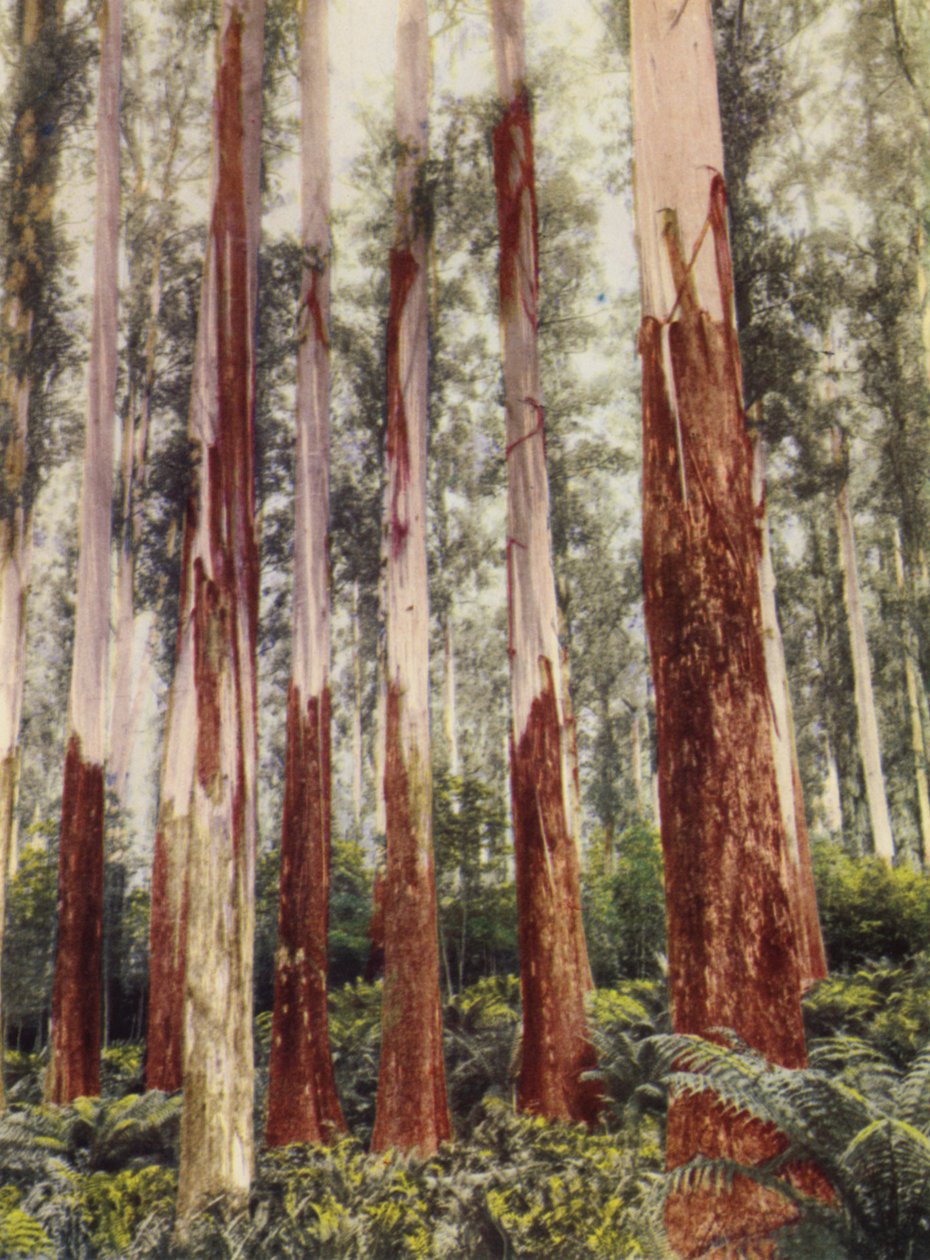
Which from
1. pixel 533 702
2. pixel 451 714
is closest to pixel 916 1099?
pixel 533 702

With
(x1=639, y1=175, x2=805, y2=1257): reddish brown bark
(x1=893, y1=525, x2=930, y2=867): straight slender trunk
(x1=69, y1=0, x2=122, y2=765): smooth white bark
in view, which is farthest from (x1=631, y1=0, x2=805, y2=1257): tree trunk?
(x1=69, y1=0, x2=122, y2=765): smooth white bark

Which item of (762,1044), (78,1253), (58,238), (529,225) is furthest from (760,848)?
(58,238)

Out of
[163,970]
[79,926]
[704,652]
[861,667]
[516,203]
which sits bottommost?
[163,970]

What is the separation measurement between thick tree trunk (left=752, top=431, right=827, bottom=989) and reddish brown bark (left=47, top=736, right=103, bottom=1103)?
2.91m

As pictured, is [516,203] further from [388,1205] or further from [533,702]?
[388,1205]

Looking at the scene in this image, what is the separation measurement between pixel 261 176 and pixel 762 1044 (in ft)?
13.6

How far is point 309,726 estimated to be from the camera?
15.8ft

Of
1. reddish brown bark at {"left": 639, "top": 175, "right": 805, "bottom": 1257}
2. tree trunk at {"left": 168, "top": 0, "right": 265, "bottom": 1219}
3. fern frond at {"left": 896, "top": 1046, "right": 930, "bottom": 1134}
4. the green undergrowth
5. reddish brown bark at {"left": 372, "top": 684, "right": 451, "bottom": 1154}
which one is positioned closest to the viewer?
fern frond at {"left": 896, "top": 1046, "right": 930, "bottom": 1134}

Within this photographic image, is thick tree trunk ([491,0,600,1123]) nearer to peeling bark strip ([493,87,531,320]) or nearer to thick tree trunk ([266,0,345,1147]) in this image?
peeling bark strip ([493,87,531,320])

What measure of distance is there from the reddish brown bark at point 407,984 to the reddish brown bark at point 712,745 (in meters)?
1.42

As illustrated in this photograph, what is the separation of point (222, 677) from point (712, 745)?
6.63ft

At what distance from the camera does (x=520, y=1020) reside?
13.6 feet

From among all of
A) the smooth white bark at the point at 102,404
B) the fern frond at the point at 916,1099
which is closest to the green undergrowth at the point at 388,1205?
the fern frond at the point at 916,1099

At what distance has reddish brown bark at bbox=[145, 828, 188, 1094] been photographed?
418 centimetres
